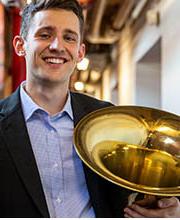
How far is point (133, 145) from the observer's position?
162 centimetres

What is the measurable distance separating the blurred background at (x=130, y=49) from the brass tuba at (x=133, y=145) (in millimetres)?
1792

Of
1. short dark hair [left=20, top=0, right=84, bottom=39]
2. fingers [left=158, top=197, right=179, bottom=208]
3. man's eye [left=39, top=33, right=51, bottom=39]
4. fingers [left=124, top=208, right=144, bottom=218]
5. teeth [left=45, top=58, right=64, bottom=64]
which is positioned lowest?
fingers [left=124, top=208, right=144, bottom=218]

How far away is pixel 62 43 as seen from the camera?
1561 mm

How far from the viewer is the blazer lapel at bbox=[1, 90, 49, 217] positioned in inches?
58.1

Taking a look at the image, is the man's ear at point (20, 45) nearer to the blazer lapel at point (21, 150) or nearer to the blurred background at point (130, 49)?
the blazer lapel at point (21, 150)

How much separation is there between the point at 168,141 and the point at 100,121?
23cm

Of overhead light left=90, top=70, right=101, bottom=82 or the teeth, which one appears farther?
overhead light left=90, top=70, right=101, bottom=82

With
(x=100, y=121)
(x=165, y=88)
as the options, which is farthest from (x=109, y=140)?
(x=165, y=88)

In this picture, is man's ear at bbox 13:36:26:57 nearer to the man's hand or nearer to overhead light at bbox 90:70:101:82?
the man's hand

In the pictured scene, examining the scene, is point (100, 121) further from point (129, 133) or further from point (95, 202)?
point (95, 202)

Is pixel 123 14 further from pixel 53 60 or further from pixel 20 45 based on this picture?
pixel 53 60

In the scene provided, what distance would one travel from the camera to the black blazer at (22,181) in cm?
147

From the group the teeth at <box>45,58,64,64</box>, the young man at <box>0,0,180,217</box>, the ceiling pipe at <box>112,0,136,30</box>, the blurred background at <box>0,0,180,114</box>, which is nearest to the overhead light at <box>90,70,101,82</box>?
the blurred background at <box>0,0,180,114</box>

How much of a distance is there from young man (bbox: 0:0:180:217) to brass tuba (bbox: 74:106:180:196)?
90 mm
